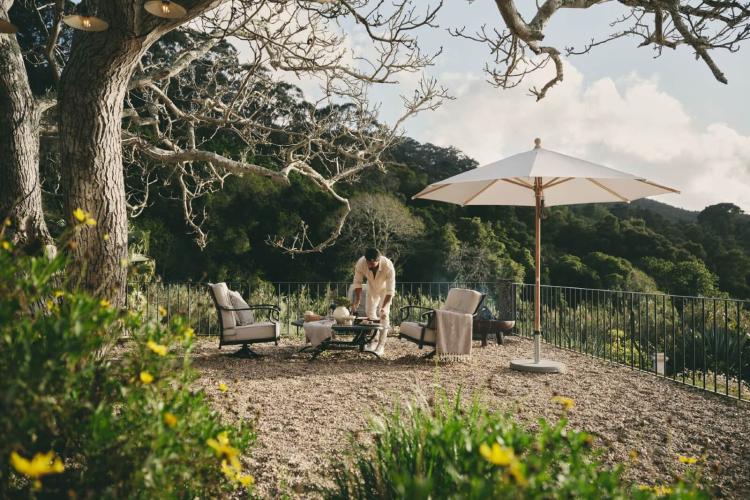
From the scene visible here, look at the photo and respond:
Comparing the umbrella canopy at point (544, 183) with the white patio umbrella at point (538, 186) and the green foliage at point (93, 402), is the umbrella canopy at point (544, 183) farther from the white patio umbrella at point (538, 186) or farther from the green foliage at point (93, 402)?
the green foliage at point (93, 402)

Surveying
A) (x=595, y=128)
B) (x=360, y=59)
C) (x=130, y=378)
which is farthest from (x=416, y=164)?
(x=130, y=378)

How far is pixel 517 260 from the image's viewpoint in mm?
21234

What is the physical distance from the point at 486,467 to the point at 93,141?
3.58 meters

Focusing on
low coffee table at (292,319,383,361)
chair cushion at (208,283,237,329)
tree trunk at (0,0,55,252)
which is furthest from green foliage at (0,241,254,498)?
chair cushion at (208,283,237,329)

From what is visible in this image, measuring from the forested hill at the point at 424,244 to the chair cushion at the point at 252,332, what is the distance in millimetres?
11123

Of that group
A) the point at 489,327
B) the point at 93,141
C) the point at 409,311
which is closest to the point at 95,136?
the point at 93,141

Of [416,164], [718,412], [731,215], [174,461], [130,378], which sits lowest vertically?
[718,412]

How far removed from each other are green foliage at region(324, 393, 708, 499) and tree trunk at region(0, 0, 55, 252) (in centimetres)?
326

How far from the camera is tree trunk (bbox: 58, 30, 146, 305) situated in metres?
4.01

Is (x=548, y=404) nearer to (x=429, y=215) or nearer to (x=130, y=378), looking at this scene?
(x=130, y=378)

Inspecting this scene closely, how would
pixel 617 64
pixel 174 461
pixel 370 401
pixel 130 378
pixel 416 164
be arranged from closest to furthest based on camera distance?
pixel 174 461 < pixel 130 378 < pixel 370 401 < pixel 617 64 < pixel 416 164

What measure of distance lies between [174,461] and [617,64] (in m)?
11.5

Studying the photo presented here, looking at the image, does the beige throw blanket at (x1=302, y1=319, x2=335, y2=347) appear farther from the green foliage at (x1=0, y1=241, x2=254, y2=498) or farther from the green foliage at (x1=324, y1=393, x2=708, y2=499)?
the green foliage at (x1=0, y1=241, x2=254, y2=498)

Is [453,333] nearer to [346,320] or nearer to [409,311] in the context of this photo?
[346,320]
